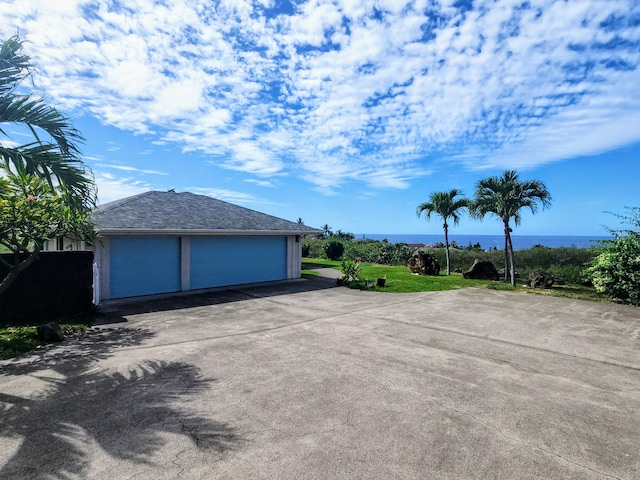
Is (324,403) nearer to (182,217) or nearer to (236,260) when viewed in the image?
(236,260)

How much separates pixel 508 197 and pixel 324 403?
1555cm

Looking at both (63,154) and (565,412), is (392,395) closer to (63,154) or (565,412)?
(565,412)

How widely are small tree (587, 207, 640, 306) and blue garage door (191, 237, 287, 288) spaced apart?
13324mm

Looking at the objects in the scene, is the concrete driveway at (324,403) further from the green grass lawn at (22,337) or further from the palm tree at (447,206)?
the palm tree at (447,206)

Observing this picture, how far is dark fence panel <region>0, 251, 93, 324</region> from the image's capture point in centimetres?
866

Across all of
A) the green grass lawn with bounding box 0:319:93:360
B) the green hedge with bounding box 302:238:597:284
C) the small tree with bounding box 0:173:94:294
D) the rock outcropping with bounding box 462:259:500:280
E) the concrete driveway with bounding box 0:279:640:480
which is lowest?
the concrete driveway with bounding box 0:279:640:480

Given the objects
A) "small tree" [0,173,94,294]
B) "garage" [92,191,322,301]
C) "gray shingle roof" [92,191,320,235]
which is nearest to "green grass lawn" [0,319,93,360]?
"small tree" [0,173,94,294]

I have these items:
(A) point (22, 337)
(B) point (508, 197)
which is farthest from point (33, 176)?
(B) point (508, 197)

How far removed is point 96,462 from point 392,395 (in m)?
3.57

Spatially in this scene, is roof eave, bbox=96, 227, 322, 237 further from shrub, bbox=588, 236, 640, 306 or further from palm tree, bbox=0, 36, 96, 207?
shrub, bbox=588, 236, 640, 306

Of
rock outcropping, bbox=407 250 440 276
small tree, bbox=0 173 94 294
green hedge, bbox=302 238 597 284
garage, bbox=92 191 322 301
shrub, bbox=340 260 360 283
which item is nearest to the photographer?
small tree, bbox=0 173 94 294

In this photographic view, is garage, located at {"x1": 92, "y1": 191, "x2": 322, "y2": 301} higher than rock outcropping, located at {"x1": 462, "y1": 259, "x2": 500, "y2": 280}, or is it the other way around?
garage, located at {"x1": 92, "y1": 191, "x2": 322, "y2": 301}

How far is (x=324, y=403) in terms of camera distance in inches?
183

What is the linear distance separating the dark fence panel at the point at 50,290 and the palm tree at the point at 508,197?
16.9 m
